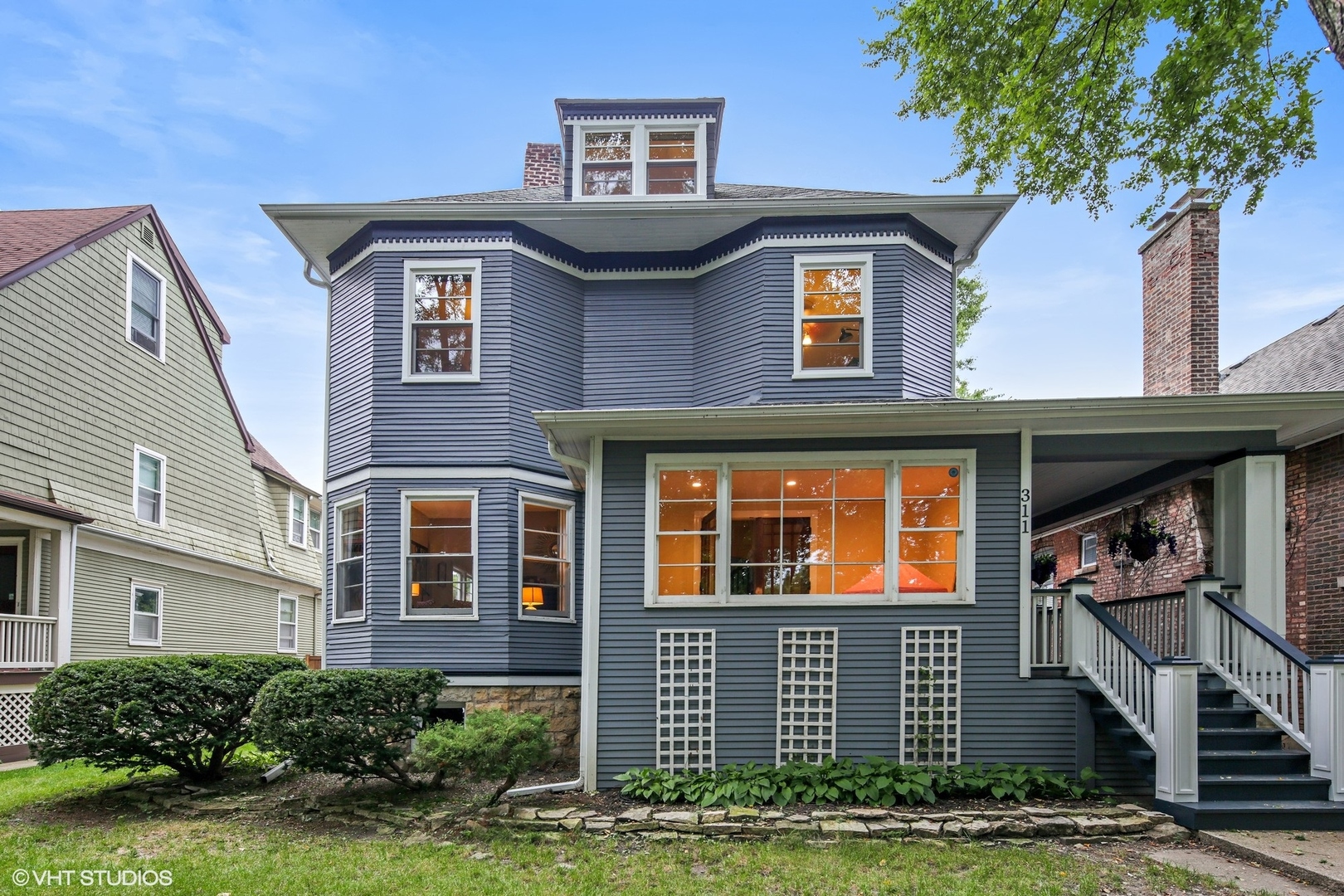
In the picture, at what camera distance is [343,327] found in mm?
10875

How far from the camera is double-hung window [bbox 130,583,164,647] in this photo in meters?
13.8

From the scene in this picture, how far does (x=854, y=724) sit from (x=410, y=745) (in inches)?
192

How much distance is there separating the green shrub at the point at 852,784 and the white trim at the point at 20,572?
937cm

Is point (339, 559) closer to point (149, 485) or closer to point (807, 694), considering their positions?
point (807, 694)

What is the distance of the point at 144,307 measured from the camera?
48.2 feet

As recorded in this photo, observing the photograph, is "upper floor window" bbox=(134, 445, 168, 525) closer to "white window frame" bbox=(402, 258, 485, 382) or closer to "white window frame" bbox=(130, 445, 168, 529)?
"white window frame" bbox=(130, 445, 168, 529)

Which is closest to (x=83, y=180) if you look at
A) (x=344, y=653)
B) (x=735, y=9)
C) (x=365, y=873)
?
(x=735, y=9)

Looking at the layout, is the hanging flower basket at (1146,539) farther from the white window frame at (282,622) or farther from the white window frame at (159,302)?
the white window frame at (282,622)

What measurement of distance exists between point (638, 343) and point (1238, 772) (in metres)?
7.66

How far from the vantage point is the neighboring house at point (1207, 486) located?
9.14m

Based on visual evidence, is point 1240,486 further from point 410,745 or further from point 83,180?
point 83,180

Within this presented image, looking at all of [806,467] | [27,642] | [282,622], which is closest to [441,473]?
[806,467]

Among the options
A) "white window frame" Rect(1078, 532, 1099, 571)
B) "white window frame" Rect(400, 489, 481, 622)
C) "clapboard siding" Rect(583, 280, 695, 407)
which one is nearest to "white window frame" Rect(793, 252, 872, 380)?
"clapboard siding" Rect(583, 280, 695, 407)

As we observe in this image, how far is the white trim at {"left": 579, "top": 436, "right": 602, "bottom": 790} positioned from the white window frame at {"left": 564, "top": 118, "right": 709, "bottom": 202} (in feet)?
15.3
